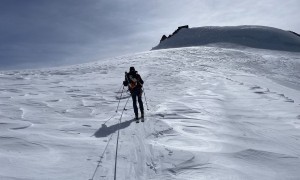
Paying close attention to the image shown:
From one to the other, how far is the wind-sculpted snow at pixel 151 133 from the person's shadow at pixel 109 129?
0.03 m

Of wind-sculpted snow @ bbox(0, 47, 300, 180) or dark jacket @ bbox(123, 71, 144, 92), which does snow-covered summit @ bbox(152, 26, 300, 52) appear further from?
dark jacket @ bbox(123, 71, 144, 92)

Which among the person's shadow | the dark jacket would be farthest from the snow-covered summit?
the person's shadow

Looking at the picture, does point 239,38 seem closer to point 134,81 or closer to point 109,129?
point 134,81

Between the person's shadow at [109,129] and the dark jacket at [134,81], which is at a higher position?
the dark jacket at [134,81]

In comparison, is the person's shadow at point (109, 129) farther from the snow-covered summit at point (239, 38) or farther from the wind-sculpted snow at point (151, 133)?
the snow-covered summit at point (239, 38)

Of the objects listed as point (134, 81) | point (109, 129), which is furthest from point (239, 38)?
point (109, 129)

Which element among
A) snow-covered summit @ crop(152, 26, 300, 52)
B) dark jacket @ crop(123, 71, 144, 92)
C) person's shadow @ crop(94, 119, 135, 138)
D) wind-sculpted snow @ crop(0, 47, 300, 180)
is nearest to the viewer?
wind-sculpted snow @ crop(0, 47, 300, 180)

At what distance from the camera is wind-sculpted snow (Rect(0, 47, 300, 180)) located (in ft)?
20.0

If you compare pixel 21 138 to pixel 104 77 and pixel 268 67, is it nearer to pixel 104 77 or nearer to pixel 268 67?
pixel 104 77

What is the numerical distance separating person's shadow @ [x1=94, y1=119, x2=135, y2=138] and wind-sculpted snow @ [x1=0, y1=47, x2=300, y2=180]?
28 mm

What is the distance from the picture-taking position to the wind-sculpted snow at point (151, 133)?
6.11m

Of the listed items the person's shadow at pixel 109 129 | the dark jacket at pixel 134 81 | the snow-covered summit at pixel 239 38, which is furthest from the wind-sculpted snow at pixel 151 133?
the snow-covered summit at pixel 239 38

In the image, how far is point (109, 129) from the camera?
904 cm

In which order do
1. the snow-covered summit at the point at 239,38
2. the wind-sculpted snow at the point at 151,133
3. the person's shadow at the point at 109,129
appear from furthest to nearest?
the snow-covered summit at the point at 239,38
the person's shadow at the point at 109,129
the wind-sculpted snow at the point at 151,133
